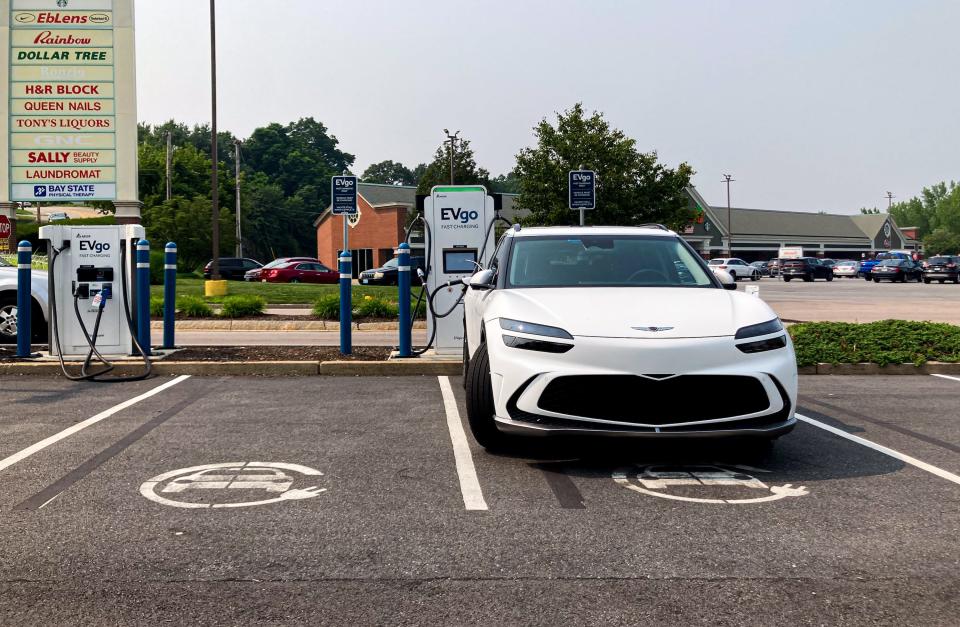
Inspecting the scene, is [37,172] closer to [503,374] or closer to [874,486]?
[503,374]

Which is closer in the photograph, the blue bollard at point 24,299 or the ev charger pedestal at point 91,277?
the ev charger pedestal at point 91,277

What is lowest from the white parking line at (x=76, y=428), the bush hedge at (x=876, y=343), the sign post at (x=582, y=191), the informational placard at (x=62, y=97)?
the white parking line at (x=76, y=428)

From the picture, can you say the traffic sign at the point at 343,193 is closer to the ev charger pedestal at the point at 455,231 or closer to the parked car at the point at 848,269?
the ev charger pedestal at the point at 455,231

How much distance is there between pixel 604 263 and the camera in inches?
282

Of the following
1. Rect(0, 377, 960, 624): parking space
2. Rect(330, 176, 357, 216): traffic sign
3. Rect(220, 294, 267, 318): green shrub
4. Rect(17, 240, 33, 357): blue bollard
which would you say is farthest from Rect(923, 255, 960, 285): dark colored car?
Rect(17, 240, 33, 357): blue bollard

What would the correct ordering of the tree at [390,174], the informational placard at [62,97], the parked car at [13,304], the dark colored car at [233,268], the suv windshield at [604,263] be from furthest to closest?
the tree at [390,174] < the dark colored car at [233,268] < the informational placard at [62,97] < the parked car at [13,304] < the suv windshield at [604,263]

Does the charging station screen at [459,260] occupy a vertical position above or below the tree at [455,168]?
below

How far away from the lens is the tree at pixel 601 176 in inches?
1535

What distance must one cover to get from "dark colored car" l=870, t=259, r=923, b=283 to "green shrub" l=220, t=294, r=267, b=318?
147ft

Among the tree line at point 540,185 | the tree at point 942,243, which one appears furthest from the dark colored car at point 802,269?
the tree at point 942,243

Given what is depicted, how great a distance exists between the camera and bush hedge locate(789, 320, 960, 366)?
10906mm

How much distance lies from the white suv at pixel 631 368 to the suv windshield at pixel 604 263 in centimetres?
59

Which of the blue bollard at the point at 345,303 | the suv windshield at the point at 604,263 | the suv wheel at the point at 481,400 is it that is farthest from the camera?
the blue bollard at the point at 345,303

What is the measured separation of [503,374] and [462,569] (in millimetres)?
1988
